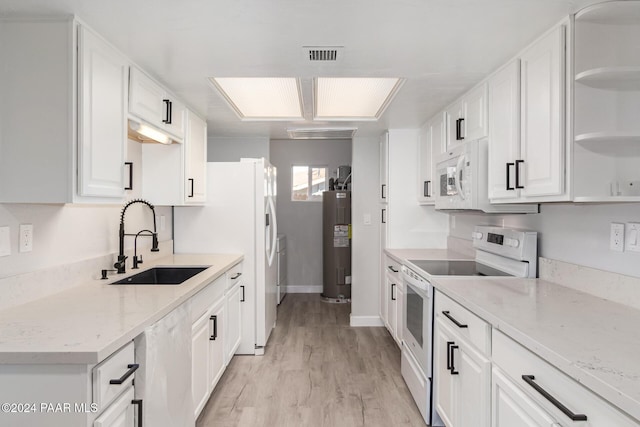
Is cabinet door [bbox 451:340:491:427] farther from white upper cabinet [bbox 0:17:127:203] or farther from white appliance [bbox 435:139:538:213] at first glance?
white upper cabinet [bbox 0:17:127:203]

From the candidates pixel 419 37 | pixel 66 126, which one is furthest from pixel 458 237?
pixel 66 126

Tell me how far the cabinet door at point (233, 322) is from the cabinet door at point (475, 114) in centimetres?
213

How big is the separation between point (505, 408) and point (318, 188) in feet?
15.1

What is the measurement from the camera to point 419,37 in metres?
1.69

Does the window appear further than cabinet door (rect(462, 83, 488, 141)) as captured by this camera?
Yes

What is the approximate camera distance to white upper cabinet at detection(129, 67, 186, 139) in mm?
1976

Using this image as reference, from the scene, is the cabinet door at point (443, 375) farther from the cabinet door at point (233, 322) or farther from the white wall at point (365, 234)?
the white wall at point (365, 234)

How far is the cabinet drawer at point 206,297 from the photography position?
2043 mm

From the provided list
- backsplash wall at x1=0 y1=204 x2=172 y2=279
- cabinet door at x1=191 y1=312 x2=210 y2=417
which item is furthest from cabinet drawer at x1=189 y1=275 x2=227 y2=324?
backsplash wall at x1=0 y1=204 x2=172 y2=279

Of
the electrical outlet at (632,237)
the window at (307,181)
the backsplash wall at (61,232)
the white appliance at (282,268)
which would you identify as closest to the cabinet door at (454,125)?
the electrical outlet at (632,237)

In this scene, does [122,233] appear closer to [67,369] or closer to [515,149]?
[67,369]

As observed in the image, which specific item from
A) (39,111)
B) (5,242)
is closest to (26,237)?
(5,242)

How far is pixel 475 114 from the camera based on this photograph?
7.77 ft

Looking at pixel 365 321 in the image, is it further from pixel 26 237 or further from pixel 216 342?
pixel 26 237
